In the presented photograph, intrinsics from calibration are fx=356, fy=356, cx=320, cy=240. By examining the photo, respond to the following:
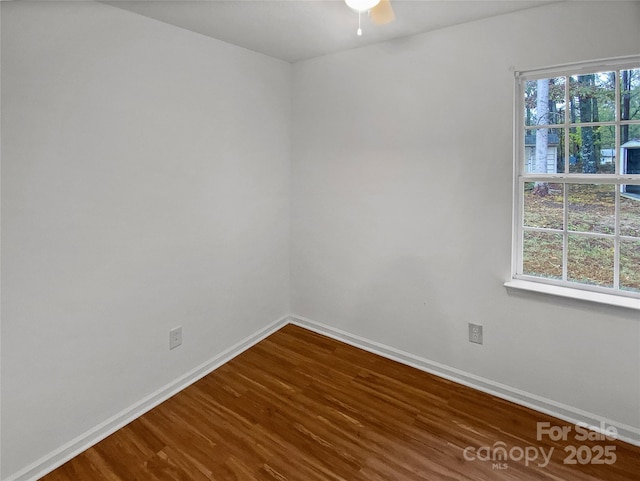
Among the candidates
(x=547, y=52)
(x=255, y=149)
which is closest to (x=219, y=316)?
(x=255, y=149)

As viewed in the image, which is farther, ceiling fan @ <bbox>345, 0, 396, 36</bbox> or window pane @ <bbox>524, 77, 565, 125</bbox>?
window pane @ <bbox>524, 77, 565, 125</bbox>

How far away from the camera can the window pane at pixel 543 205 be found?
2156 millimetres

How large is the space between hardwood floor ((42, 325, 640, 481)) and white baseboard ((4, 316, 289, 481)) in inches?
1.8

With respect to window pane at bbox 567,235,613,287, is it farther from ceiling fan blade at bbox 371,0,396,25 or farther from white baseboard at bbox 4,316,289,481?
white baseboard at bbox 4,316,289,481

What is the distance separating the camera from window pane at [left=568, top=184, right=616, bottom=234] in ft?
6.58

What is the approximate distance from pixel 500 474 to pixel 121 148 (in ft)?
8.62

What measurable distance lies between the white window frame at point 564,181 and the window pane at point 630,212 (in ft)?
0.09

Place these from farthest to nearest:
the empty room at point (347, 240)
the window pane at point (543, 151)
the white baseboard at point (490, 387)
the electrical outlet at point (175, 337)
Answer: the electrical outlet at point (175, 337) → the window pane at point (543, 151) → the white baseboard at point (490, 387) → the empty room at point (347, 240)

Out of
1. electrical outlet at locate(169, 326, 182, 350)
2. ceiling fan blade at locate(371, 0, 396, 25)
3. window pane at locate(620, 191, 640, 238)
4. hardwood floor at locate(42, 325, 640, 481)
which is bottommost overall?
hardwood floor at locate(42, 325, 640, 481)

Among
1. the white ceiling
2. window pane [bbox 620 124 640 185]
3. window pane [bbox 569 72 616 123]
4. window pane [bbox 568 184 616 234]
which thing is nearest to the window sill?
window pane [bbox 568 184 616 234]

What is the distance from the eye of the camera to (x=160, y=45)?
2.14m

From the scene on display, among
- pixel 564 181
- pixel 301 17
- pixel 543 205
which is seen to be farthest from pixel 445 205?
pixel 301 17

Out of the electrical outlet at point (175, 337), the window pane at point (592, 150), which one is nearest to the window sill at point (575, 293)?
the window pane at point (592, 150)

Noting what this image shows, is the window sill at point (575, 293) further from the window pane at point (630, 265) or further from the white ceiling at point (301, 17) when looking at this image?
the white ceiling at point (301, 17)
